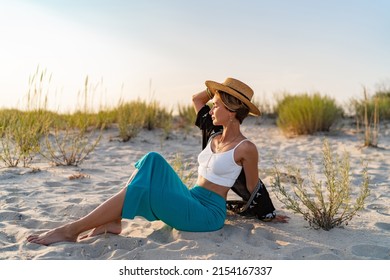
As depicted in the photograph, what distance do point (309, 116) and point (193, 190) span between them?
20.4 ft

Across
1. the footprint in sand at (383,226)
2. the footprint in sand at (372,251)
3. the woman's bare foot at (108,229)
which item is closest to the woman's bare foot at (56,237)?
the woman's bare foot at (108,229)

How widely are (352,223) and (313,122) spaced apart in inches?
226

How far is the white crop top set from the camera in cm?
340

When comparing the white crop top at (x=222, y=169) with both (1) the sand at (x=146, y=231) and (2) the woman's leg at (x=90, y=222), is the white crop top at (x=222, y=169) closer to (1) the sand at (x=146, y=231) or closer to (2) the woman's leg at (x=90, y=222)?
(1) the sand at (x=146, y=231)

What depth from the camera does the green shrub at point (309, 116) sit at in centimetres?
933

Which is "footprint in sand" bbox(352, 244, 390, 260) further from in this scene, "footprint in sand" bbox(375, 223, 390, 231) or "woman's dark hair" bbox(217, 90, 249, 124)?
"woman's dark hair" bbox(217, 90, 249, 124)

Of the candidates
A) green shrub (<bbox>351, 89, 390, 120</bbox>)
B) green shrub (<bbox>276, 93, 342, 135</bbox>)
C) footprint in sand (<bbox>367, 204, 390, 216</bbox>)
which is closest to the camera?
footprint in sand (<bbox>367, 204, 390, 216</bbox>)

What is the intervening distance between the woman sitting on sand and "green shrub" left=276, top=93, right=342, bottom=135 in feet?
19.9

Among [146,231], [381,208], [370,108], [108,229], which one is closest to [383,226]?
[381,208]

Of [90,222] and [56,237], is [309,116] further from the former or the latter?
[56,237]

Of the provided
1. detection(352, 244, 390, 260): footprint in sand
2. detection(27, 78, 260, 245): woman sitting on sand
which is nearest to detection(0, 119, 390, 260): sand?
detection(352, 244, 390, 260): footprint in sand

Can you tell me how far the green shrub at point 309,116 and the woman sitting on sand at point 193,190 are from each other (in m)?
6.08

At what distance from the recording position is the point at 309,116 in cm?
925

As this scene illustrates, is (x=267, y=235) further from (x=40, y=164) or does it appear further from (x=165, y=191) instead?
(x=40, y=164)
